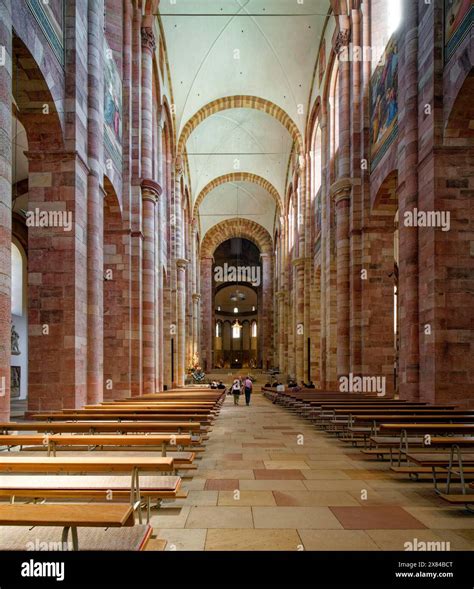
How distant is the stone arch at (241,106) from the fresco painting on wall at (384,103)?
46.0ft

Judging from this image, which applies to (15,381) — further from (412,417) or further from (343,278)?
(412,417)

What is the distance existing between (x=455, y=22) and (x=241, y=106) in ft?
77.2

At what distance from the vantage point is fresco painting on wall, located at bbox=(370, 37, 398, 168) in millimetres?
16375

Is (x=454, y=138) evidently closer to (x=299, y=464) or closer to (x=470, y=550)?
(x=299, y=464)

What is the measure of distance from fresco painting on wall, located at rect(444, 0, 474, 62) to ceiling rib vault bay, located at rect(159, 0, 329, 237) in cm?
1485

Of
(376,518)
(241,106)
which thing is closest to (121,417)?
(376,518)

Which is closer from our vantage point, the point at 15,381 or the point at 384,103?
the point at 384,103

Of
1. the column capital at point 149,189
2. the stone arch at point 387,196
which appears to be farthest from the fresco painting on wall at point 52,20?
the stone arch at point 387,196

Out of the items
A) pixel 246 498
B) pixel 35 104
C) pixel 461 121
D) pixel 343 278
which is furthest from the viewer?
pixel 343 278

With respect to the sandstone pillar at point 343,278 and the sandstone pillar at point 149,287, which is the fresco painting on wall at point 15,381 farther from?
the sandstone pillar at point 343,278

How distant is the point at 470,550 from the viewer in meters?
4.17

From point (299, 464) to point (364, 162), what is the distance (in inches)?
571

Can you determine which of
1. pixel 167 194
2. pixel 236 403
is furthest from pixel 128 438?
pixel 167 194

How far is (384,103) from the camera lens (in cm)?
1753
